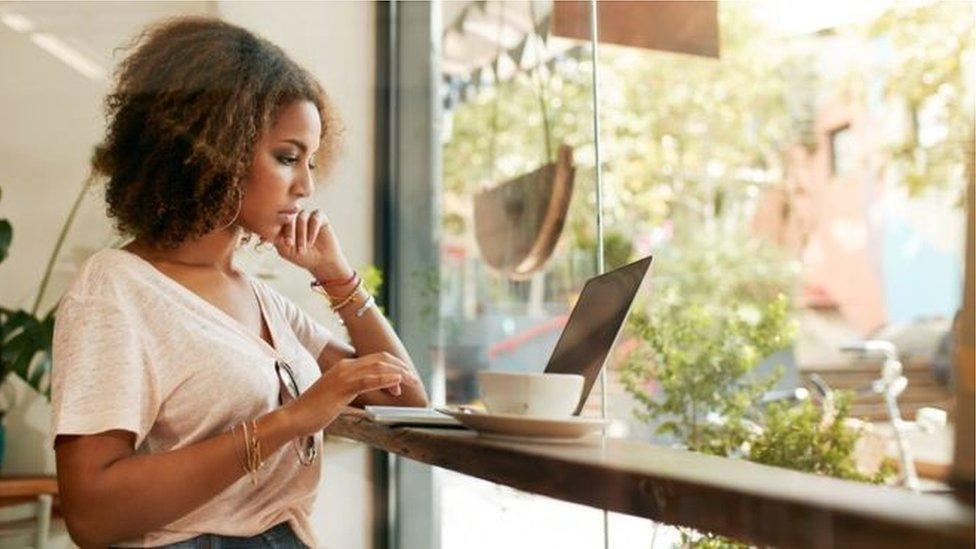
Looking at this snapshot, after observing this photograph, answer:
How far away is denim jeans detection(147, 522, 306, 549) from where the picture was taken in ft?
4.21

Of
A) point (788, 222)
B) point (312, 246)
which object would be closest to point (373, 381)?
point (312, 246)

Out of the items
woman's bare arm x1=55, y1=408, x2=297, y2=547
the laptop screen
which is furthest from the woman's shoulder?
the laptop screen

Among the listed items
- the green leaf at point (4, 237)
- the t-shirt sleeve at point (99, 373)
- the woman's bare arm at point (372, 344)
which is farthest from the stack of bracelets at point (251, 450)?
the green leaf at point (4, 237)

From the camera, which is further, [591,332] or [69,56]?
[69,56]

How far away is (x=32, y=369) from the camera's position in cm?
307

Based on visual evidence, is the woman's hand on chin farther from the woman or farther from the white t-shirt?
the white t-shirt

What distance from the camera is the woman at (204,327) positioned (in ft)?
3.92

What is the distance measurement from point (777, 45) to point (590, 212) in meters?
0.55

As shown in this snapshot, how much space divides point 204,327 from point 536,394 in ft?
1.40

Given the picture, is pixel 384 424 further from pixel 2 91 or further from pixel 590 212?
pixel 2 91

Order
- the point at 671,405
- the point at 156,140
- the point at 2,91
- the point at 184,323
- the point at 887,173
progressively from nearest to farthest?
the point at 184,323 < the point at 156,140 < the point at 887,173 < the point at 671,405 < the point at 2,91

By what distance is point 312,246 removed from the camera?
1.65 m

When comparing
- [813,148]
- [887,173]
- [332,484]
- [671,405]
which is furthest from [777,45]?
[332,484]

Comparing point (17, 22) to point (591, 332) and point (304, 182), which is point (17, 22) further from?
point (591, 332)
